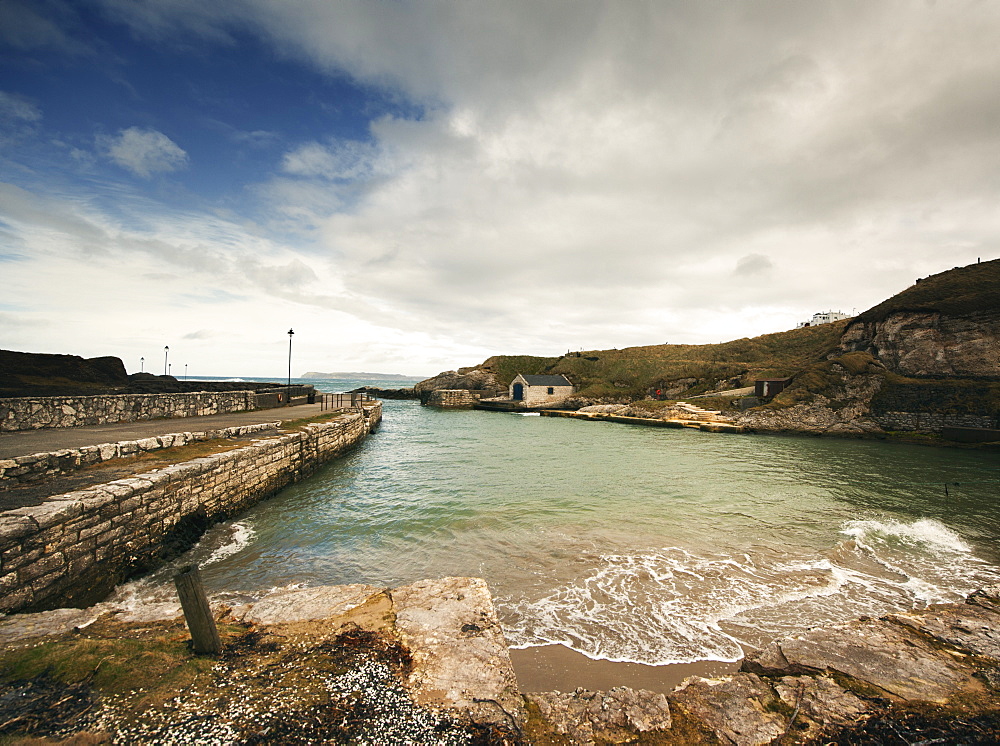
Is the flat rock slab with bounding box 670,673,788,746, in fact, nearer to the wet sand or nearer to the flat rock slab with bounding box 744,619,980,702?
the flat rock slab with bounding box 744,619,980,702

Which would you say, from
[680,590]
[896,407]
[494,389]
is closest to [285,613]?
[680,590]

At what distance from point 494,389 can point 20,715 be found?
67887mm

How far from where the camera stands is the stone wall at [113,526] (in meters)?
5.64

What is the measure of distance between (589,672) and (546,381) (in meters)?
56.5

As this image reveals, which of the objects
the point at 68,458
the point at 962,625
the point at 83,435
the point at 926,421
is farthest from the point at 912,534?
the point at 926,421

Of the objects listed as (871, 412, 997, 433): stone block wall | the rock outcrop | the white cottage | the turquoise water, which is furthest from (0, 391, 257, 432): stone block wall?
the rock outcrop

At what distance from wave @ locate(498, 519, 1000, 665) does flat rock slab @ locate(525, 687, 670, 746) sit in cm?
192

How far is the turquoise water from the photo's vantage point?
6.66 m

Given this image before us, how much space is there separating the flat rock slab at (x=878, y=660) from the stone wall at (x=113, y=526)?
9.31 m

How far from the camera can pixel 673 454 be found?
23156 millimetres

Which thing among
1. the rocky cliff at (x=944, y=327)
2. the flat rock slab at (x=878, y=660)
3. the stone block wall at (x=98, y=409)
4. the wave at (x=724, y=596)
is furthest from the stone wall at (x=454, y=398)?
the flat rock slab at (x=878, y=660)

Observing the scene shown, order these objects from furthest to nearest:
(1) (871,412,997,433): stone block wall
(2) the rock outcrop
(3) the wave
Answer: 1. (2) the rock outcrop
2. (1) (871,412,997,433): stone block wall
3. (3) the wave

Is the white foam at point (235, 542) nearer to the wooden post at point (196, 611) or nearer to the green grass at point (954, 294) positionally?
the wooden post at point (196, 611)

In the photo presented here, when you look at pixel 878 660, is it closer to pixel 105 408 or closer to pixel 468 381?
pixel 105 408
